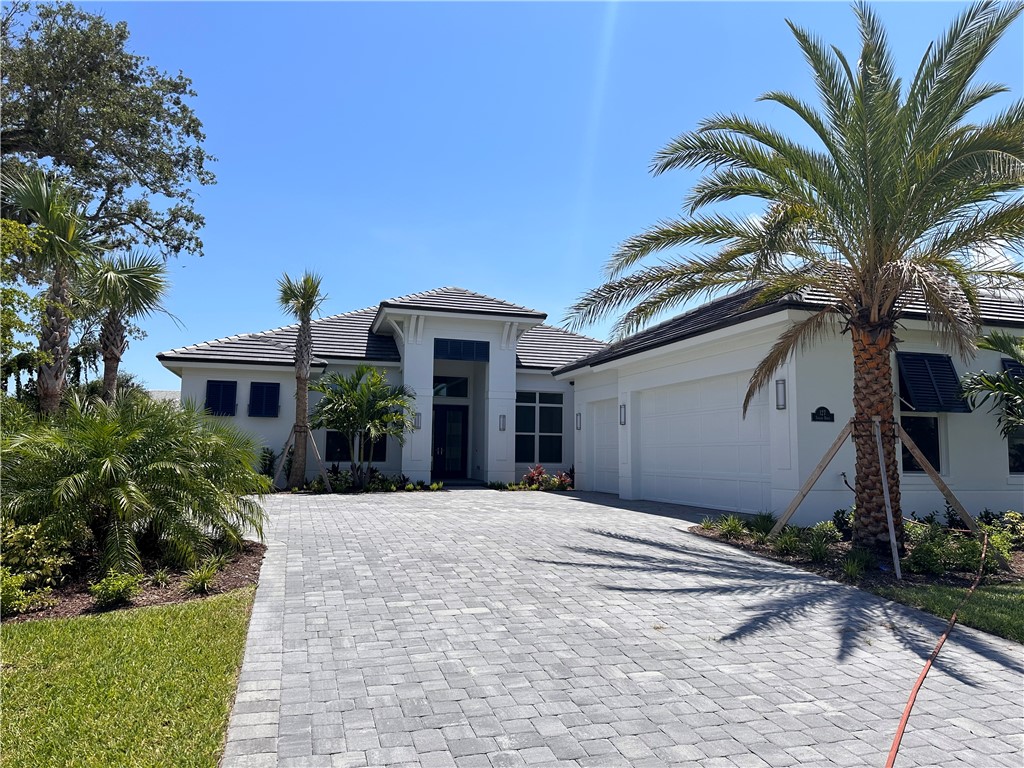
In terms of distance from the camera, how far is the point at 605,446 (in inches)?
779

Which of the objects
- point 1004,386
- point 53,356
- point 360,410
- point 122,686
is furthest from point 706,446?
point 53,356

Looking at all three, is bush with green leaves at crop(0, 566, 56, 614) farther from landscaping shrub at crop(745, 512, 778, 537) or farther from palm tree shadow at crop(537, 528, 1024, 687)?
landscaping shrub at crop(745, 512, 778, 537)

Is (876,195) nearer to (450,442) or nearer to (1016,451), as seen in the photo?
(1016,451)

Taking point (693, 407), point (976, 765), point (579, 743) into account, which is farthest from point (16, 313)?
point (693, 407)

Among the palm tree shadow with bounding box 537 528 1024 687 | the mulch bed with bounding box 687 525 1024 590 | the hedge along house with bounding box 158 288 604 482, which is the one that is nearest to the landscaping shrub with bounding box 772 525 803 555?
the mulch bed with bounding box 687 525 1024 590

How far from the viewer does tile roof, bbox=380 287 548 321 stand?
20.2 m

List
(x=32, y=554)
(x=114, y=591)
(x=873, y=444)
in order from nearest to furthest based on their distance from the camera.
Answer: (x=114, y=591) → (x=32, y=554) → (x=873, y=444)

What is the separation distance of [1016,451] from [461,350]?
46.3 ft

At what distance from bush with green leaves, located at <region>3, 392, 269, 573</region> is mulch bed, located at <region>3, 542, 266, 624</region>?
0.93 ft

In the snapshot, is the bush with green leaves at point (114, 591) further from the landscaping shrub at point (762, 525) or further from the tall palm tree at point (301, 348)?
the tall palm tree at point (301, 348)

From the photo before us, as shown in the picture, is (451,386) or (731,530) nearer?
(731,530)

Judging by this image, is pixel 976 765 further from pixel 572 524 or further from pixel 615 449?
pixel 615 449

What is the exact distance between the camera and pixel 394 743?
3.66 meters

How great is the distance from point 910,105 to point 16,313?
10538 mm
